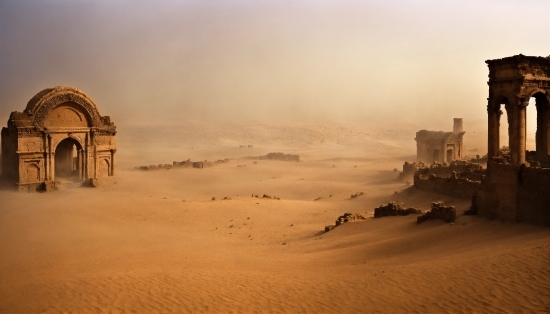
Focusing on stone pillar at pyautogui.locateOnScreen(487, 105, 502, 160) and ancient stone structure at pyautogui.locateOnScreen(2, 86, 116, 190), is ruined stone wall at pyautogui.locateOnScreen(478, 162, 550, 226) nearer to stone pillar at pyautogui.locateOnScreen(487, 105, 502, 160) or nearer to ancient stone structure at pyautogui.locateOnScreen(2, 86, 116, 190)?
stone pillar at pyautogui.locateOnScreen(487, 105, 502, 160)

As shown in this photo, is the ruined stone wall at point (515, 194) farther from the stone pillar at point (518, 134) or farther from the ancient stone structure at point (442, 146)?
the ancient stone structure at point (442, 146)

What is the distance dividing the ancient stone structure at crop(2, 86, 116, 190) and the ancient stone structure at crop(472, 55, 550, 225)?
21515 millimetres

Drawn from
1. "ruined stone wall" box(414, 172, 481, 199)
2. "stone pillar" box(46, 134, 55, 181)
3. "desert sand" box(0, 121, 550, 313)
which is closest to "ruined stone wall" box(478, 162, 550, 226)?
"desert sand" box(0, 121, 550, 313)

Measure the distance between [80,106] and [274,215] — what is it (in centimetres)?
1331

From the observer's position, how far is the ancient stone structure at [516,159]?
13.3 metres

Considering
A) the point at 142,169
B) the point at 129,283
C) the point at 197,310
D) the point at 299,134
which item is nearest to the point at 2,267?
the point at 129,283

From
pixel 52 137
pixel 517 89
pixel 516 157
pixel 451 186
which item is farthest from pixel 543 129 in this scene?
pixel 52 137

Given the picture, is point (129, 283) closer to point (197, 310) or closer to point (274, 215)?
point (197, 310)

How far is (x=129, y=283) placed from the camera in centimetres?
1107

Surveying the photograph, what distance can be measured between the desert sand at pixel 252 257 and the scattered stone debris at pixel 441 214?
320 millimetres

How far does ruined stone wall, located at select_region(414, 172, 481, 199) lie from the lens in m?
21.2

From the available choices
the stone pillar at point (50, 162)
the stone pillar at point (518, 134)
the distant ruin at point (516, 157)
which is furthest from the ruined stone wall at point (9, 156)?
the stone pillar at point (518, 134)

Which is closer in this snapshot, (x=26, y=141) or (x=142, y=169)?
(x=26, y=141)

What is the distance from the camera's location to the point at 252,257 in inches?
574
